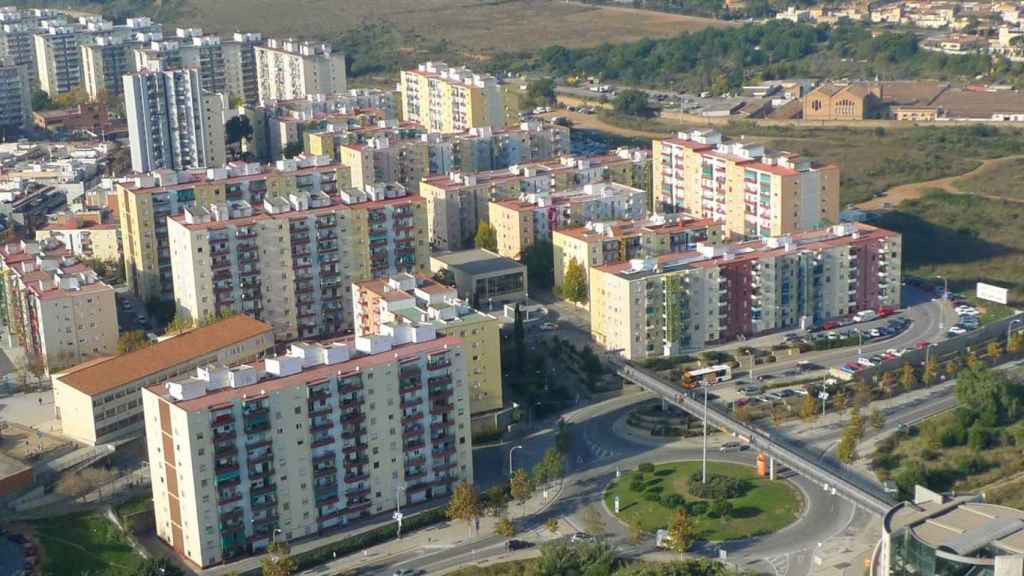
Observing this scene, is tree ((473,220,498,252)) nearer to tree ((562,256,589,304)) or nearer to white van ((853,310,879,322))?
tree ((562,256,589,304))

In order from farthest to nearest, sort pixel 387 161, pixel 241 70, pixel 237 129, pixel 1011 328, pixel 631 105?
pixel 241 70 < pixel 631 105 < pixel 237 129 < pixel 387 161 < pixel 1011 328

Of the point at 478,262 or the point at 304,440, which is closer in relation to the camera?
the point at 304,440

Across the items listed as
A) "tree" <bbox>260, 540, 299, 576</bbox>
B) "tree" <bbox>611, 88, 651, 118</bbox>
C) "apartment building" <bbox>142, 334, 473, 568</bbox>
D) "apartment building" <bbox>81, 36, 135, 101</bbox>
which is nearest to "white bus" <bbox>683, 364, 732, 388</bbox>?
"apartment building" <bbox>142, 334, 473, 568</bbox>

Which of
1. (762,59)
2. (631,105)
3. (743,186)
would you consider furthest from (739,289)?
(762,59)

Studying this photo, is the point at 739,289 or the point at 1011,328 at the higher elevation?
the point at 739,289

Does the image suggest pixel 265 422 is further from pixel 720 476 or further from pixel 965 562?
pixel 965 562

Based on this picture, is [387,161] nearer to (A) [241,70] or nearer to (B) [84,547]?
(B) [84,547]

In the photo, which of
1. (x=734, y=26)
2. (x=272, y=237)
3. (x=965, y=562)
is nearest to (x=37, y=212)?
(x=272, y=237)
